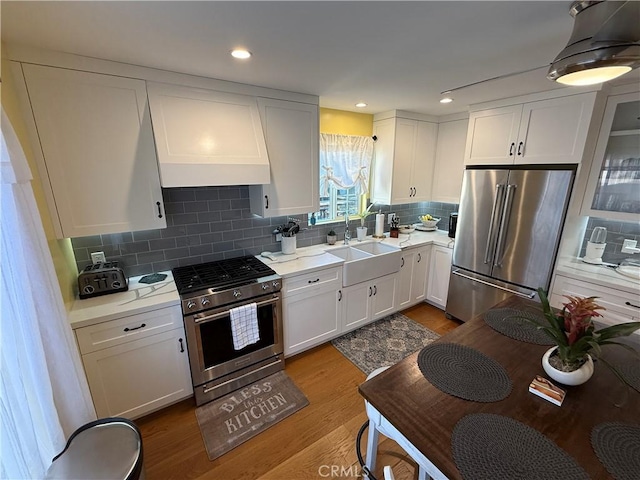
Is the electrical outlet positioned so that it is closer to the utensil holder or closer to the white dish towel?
the white dish towel

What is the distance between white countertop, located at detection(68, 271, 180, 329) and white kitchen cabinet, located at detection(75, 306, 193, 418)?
44 millimetres

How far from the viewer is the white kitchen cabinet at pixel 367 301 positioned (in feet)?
9.09

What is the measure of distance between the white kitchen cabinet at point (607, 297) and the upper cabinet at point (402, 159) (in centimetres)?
178

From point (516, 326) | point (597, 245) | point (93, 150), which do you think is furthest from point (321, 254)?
point (597, 245)

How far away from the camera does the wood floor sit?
1.61 metres

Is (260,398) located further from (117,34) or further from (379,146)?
(379,146)

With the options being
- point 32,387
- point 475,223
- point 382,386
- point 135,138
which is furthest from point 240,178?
point 475,223

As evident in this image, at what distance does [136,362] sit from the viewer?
5.90 feet

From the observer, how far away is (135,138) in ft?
5.92

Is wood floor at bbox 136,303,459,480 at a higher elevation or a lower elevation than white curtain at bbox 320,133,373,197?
lower

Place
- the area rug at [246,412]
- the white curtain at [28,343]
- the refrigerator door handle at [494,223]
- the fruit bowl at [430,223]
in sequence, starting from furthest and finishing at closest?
the fruit bowl at [430,223]
the refrigerator door handle at [494,223]
the area rug at [246,412]
the white curtain at [28,343]

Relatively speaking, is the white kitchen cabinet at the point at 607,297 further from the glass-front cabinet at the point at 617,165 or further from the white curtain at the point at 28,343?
the white curtain at the point at 28,343

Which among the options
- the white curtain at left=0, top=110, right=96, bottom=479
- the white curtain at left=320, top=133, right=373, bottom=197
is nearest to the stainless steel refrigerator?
the white curtain at left=320, top=133, right=373, bottom=197

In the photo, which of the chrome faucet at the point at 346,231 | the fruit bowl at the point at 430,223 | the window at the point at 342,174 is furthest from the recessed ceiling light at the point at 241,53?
the fruit bowl at the point at 430,223
